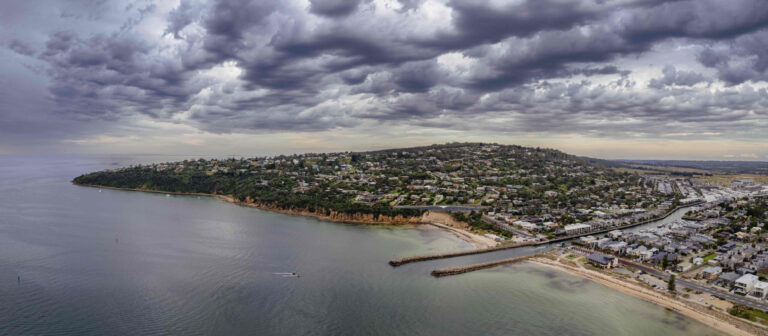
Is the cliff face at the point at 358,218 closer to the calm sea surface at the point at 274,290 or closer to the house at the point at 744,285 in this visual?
the calm sea surface at the point at 274,290

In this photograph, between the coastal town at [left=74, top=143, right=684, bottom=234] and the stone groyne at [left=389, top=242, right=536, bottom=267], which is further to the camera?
the coastal town at [left=74, top=143, right=684, bottom=234]

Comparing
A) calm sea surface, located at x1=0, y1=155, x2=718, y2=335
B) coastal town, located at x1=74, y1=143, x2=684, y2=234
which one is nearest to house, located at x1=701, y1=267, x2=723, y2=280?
calm sea surface, located at x1=0, y1=155, x2=718, y2=335

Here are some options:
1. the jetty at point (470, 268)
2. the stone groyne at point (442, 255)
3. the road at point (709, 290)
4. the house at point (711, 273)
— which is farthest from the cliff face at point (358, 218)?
the house at point (711, 273)

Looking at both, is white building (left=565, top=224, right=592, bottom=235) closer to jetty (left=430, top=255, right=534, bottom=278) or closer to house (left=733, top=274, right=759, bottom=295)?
jetty (left=430, top=255, right=534, bottom=278)

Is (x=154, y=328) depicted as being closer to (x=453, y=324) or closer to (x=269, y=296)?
(x=269, y=296)

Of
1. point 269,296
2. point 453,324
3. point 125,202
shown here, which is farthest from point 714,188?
point 125,202

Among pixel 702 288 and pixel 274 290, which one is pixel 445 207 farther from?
pixel 274 290
